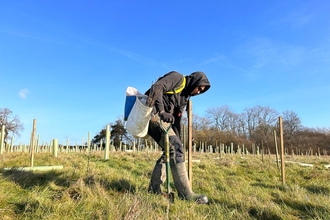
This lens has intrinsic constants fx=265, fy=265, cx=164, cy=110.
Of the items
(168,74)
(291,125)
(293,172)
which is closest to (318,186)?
(293,172)

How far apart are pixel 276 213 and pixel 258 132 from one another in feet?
177

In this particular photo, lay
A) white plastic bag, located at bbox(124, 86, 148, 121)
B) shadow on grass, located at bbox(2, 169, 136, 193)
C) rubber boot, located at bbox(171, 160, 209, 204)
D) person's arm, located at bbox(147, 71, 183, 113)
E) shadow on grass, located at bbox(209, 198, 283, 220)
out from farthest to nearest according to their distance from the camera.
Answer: shadow on grass, located at bbox(2, 169, 136, 193) → white plastic bag, located at bbox(124, 86, 148, 121) → rubber boot, located at bbox(171, 160, 209, 204) → person's arm, located at bbox(147, 71, 183, 113) → shadow on grass, located at bbox(209, 198, 283, 220)

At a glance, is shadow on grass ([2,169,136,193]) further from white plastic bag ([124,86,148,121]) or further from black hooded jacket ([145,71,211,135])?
black hooded jacket ([145,71,211,135])

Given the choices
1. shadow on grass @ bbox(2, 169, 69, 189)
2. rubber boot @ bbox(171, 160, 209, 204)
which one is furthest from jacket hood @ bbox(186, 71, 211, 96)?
shadow on grass @ bbox(2, 169, 69, 189)

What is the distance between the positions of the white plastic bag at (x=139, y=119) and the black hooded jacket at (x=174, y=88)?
0.17 metres

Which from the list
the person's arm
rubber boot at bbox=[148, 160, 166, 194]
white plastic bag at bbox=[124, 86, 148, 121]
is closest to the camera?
the person's arm

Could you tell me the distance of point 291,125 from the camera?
56.8 metres

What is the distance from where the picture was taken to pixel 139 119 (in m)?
3.28

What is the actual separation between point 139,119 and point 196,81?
930mm

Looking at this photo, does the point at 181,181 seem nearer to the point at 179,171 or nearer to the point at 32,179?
the point at 179,171

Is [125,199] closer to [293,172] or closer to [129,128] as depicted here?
[129,128]

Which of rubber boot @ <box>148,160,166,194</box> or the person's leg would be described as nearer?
the person's leg

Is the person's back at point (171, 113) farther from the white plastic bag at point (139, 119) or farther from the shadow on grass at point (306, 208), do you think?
the shadow on grass at point (306, 208)

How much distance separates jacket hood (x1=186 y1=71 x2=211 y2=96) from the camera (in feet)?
11.6
